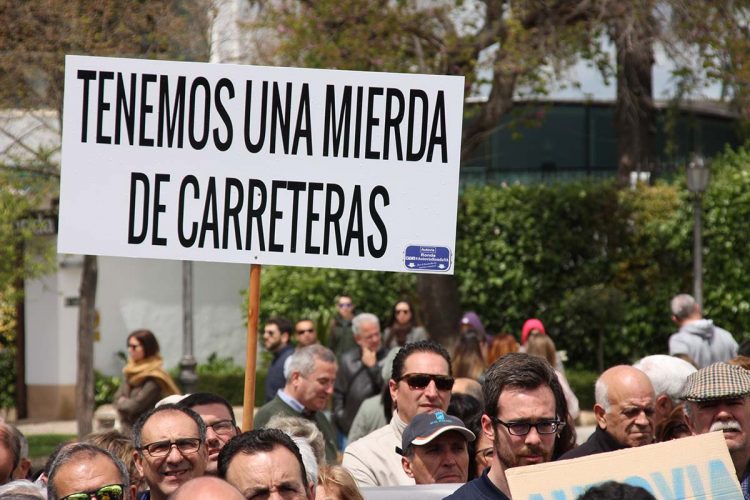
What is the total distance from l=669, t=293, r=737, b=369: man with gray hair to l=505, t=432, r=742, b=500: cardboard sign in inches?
249

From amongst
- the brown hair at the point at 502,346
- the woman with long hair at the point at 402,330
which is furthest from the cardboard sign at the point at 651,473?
the woman with long hair at the point at 402,330

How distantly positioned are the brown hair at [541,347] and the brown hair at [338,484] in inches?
225

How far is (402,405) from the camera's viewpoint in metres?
6.25

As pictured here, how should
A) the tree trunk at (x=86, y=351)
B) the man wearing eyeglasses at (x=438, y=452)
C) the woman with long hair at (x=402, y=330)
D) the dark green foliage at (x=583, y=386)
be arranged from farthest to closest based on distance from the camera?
the dark green foliage at (x=583, y=386)
the woman with long hair at (x=402, y=330)
the tree trunk at (x=86, y=351)
the man wearing eyeglasses at (x=438, y=452)

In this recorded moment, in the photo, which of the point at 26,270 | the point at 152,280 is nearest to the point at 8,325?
the point at 152,280

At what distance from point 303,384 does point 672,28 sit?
35.3ft

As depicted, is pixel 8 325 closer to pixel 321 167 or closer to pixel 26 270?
pixel 26 270

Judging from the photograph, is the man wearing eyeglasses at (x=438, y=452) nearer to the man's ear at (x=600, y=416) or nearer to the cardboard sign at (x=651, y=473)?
the man's ear at (x=600, y=416)

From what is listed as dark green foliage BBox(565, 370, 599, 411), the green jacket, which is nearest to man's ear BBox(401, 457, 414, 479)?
the green jacket

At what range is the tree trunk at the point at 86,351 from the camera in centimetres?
1334

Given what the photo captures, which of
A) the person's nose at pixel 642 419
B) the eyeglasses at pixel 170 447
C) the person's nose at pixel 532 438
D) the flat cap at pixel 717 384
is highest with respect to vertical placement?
the flat cap at pixel 717 384

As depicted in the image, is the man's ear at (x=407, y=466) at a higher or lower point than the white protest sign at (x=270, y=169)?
lower

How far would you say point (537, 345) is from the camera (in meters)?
10.6

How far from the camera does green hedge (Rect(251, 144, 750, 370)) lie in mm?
20297
